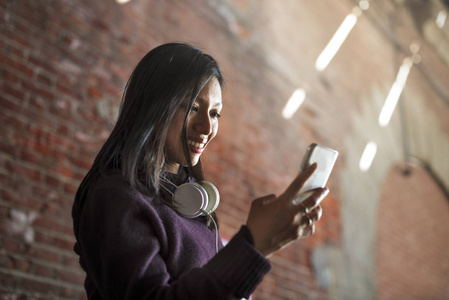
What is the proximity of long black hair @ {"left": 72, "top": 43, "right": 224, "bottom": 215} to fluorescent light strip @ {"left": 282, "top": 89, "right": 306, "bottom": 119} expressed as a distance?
2.94 meters

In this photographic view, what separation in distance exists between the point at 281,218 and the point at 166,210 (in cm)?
27

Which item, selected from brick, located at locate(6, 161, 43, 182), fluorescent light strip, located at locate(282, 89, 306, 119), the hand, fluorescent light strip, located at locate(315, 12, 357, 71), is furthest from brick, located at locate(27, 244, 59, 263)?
fluorescent light strip, located at locate(315, 12, 357, 71)

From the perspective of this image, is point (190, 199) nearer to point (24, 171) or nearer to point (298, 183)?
point (298, 183)

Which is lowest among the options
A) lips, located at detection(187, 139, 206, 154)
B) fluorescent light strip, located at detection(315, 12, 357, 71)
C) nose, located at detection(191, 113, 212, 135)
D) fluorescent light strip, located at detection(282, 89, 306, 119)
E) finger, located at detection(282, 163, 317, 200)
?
fluorescent light strip, located at detection(282, 89, 306, 119)

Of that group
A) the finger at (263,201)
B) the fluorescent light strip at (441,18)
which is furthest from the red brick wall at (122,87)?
the fluorescent light strip at (441,18)

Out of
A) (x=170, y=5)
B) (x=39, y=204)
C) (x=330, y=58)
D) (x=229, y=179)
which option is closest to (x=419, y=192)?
(x=330, y=58)

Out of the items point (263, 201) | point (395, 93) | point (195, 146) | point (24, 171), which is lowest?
point (395, 93)

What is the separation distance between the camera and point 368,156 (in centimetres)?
512

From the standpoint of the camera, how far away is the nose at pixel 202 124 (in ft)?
4.10

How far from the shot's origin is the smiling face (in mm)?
1228

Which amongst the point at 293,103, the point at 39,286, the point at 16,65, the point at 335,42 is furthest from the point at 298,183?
the point at 335,42

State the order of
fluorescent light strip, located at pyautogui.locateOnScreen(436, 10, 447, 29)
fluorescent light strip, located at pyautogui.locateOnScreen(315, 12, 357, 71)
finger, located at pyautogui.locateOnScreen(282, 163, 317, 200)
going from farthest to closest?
fluorescent light strip, located at pyautogui.locateOnScreen(436, 10, 447, 29)
fluorescent light strip, located at pyautogui.locateOnScreen(315, 12, 357, 71)
finger, located at pyautogui.locateOnScreen(282, 163, 317, 200)

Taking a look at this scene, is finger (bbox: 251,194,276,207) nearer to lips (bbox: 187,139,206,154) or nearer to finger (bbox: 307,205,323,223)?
finger (bbox: 307,205,323,223)

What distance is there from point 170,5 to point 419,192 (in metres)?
3.98
